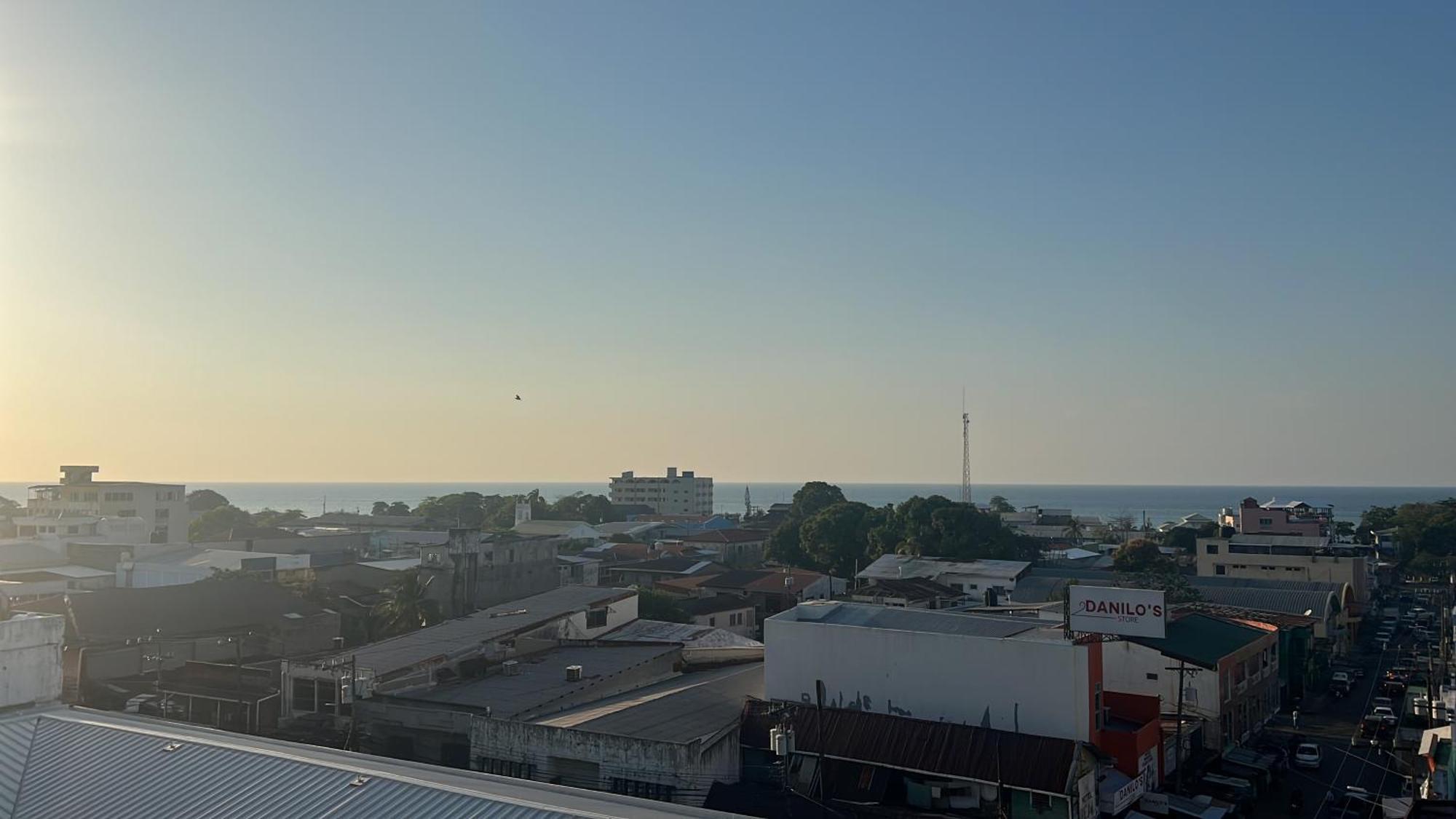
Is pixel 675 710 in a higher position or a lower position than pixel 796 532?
lower

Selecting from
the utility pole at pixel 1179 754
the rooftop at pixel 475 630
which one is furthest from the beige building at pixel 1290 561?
the rooftop at pixel 475 630

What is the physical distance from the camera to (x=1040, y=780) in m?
26.4

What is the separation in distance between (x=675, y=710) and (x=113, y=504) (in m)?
87.2

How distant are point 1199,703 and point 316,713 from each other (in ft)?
105

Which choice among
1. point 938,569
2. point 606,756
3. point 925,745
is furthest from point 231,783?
point 938,569

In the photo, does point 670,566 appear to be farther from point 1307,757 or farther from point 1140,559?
point 1307,757

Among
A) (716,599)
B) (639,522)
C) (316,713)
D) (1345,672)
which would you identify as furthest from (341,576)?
(639,522)

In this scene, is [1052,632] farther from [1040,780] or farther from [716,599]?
[716,599]

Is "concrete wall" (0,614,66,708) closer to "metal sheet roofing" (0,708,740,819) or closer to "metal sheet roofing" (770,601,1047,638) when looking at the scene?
"metal sheet roofing" (0,708,740,819)

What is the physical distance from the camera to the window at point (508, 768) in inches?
1150

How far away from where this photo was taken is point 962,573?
70.8 meters

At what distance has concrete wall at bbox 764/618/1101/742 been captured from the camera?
1118 inches

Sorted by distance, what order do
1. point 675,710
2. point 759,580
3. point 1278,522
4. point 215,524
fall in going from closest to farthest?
point 675,710 < point 759,580 < point 1278,522 < point 215,524

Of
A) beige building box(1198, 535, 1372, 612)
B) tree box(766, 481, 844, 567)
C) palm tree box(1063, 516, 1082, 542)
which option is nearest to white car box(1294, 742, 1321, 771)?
beige building box(1198, 535, 1372, 612)
